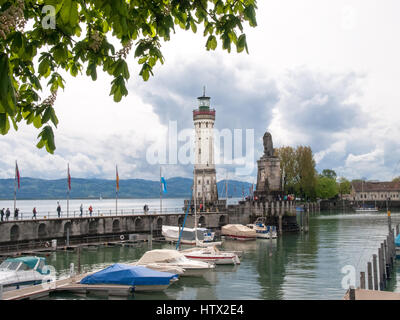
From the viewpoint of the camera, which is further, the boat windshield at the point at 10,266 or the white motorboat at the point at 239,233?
the white motorboat at the point at 239,233

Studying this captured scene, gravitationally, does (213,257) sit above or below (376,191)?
below

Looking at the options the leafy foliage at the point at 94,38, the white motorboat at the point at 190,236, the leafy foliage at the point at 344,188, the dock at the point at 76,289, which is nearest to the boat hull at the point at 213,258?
the dock at the point at 76,289

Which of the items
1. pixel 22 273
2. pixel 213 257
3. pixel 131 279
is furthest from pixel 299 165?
pixel 22 273

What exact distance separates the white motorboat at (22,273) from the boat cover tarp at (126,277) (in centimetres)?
282

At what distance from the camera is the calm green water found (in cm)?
2511

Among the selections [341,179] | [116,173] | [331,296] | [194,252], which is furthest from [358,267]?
[341,179]

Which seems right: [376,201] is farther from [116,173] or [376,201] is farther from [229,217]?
[116,173]

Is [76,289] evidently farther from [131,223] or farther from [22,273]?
[131,223]

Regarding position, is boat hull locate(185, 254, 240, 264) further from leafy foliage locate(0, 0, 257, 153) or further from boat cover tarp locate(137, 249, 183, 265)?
leafy foliage locate(0, 0, 257, 153)

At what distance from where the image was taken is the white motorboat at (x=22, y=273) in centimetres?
2266

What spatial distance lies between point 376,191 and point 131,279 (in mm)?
152161

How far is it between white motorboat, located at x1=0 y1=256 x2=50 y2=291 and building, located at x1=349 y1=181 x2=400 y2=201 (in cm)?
14990

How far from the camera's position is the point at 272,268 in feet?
112

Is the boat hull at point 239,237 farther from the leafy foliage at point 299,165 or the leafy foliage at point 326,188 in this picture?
the leafy foliage at point 326,188
